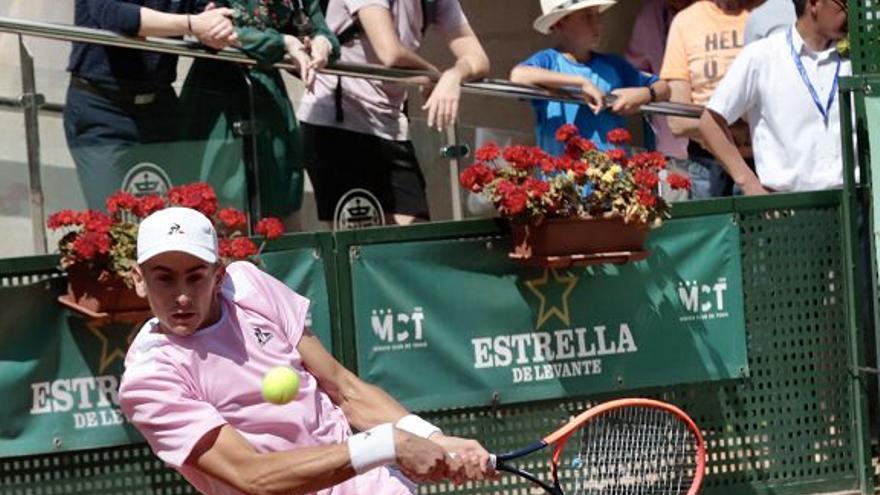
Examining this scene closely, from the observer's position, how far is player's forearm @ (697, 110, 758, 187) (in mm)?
8711

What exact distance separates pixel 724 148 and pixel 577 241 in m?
1.02

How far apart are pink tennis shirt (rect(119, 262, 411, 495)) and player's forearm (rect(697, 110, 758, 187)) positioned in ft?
11.4

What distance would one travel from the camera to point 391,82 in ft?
27.3

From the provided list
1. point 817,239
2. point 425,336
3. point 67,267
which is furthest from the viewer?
point 817,239

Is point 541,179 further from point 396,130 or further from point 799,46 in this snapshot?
point 799,46

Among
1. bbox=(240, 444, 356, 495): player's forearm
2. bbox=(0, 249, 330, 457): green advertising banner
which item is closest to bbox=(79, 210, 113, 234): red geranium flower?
bbox=(0, 249, 330, 457): green advertising banner

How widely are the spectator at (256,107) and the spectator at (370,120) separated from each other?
14 centimetres

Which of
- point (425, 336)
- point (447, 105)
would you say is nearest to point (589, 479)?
point (425, 336)

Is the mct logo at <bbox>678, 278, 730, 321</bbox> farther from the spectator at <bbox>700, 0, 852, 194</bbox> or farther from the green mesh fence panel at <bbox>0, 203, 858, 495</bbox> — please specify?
the spectator at <bbox>700, 0, 852, 194</bbox>

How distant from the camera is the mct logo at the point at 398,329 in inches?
320

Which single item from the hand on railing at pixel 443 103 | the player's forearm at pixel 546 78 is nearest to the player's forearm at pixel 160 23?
the hand on railing at pixel 443 103

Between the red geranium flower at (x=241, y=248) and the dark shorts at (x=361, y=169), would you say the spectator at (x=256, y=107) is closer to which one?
the dark shorts at (x=361, y=169)

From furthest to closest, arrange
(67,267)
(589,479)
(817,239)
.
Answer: (817,239), (67,267), (589,479)

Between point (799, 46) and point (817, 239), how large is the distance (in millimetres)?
865
